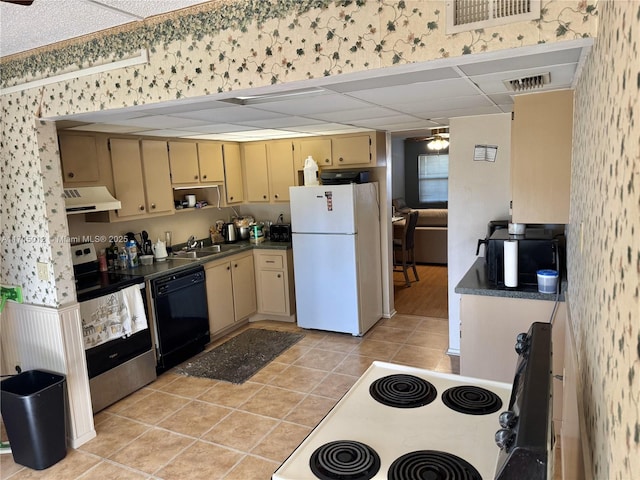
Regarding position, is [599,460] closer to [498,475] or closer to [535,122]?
[498,475]

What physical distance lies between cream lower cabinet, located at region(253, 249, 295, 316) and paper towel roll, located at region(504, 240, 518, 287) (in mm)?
2613

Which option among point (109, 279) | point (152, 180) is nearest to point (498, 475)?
point (109, 279)

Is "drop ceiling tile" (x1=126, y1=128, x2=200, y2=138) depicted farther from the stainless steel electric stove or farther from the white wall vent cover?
the stainless steel electric stove

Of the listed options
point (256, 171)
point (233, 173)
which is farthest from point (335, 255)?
point (233, 173)

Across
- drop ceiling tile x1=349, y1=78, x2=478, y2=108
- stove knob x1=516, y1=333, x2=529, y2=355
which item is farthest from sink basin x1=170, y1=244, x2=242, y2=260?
stove knob x1=516, y1=333, x2=529, y2=355

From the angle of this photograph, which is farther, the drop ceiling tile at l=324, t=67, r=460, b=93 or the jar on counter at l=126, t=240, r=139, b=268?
the jar on counter at l=126, t=240, r=139, b=268

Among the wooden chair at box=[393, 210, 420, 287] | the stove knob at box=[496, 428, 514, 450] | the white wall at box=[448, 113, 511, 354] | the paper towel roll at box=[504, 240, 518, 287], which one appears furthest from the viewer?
the wooden chair at box=[393, 210, 420, 287]

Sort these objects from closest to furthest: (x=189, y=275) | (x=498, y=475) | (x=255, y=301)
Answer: (x=498, y=475) < (x=189, y=275) < (x=255, y=301)

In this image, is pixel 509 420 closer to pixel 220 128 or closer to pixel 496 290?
pixel 496 290

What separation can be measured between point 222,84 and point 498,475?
1688 millimetres

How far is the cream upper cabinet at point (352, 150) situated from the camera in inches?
187

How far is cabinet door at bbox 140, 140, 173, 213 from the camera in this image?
4.21m

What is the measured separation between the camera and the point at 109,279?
12.0ft

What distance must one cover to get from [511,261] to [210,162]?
3.35 metres
